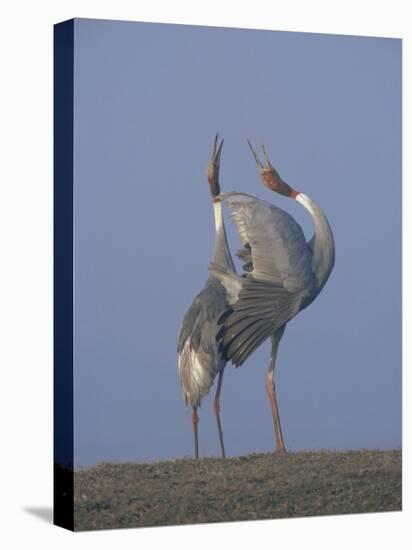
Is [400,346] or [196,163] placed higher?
[196,163]

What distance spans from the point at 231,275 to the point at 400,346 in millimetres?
1393

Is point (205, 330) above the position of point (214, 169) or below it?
below

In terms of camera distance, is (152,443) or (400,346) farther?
(400,346)

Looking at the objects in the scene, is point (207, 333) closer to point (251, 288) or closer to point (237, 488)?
point (251, 288)

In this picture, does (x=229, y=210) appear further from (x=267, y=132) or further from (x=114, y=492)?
(x=114, y=492)

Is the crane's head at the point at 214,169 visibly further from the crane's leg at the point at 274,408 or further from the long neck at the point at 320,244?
the crane's leg at the point at 274,408

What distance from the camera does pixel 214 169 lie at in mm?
11883

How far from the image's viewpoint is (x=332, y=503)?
12.2 metres

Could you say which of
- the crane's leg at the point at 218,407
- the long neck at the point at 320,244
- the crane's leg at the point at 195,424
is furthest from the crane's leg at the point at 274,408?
the long neck at the point at 320,244

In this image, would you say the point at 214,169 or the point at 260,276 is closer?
the point at 214,169

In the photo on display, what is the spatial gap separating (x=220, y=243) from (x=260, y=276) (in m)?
0.35

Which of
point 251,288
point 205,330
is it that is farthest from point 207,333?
point 251,288

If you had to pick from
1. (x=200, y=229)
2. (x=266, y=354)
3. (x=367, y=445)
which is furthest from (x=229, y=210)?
(x=367, y=445)

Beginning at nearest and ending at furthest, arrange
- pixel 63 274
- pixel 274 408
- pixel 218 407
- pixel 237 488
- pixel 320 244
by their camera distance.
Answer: pixel 63 274 → pixel 237 488 → pixel 218 407 → pixel 274 408 → pixel 320 244
